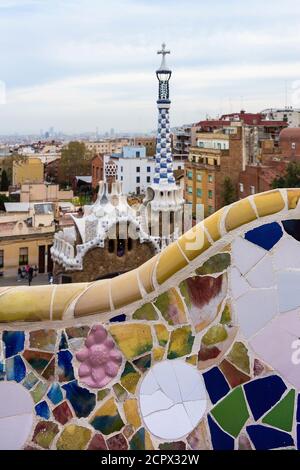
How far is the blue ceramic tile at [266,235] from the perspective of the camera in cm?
213

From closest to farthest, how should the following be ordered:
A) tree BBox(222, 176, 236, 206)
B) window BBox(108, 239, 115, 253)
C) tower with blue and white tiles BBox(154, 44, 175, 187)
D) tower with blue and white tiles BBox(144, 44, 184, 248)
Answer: window BBox(108, 239, 115, 253), tower with blue and white tiles BBox(144, 44, 184, 248), tower with blue and white tiles BBox(154, 44, 175, 187), tree BBox(222, 176, 236, 206)

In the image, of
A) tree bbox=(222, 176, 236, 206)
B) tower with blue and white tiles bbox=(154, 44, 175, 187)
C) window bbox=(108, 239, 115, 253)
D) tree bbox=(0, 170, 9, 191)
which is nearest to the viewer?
window bbox=(108, 239, 115, 253)

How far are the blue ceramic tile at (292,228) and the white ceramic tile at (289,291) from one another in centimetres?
12

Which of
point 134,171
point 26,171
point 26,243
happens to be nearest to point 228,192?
point 26,243

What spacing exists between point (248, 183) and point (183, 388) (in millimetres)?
18603

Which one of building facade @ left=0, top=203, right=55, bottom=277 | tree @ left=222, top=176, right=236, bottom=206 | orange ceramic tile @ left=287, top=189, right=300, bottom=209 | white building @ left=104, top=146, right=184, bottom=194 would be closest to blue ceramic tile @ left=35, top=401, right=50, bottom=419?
orange ceramic tile @ left=287, top=189, right=300, bottom=209

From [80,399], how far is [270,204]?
89 centimetres

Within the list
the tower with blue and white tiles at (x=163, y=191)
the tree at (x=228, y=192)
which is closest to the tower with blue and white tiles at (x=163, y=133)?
the tower with blue and white tiles at (x=163, y=191)

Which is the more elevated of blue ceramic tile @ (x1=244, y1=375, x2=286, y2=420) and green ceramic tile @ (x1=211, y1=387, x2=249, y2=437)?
blue ceramic tile @ (x1=244, y1=375, x2=286, y2=420)

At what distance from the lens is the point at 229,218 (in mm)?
2148

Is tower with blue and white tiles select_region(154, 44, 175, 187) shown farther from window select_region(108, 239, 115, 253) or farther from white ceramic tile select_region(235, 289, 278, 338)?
white ceramic tile select_region(235, 289, 278, 338)

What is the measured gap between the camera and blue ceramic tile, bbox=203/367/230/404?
211 centimetres

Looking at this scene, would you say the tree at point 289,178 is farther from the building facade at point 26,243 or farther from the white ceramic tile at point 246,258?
the white ceramic tile at point 246,258

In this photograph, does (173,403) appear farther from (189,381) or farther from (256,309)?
(256,309)
